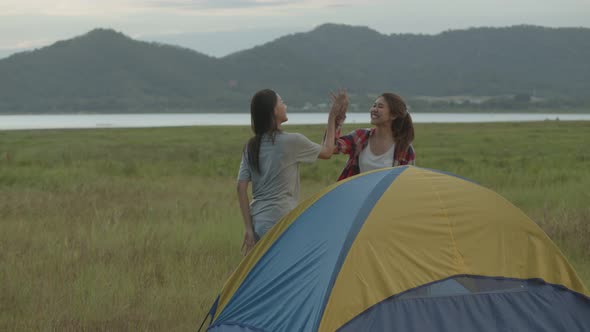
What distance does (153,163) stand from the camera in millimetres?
23531

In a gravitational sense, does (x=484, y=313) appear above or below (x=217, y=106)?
above

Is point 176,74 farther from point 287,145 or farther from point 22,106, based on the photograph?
point 287,145

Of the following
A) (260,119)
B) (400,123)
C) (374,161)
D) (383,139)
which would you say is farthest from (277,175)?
(400,123)

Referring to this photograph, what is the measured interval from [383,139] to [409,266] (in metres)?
1.31

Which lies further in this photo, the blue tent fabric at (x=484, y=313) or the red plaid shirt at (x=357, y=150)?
the red plaid shirt at (x=357, y=150)

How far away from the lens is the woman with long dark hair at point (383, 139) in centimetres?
629

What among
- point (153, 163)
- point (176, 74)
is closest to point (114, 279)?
point (153, 163)

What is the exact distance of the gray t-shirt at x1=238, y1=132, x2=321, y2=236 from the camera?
19.7ft

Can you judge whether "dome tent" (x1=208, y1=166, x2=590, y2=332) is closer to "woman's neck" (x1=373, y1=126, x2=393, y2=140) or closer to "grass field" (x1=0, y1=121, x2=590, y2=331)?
"woman's neck" (x1=373, y1=126, x2=393, y2=140)

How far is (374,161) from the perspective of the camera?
20.8 ft

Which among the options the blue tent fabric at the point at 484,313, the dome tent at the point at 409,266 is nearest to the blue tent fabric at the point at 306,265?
the dome tent at the point at 409,266

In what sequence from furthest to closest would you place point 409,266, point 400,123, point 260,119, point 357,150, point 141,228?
1. point 141,228
2. point 357,150
3. point 400,123
4. point 260,119
5. point 409,266

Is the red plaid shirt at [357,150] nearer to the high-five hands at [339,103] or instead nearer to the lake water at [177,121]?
the high-five hands at [339,103]

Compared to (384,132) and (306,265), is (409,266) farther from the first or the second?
(384,132)
